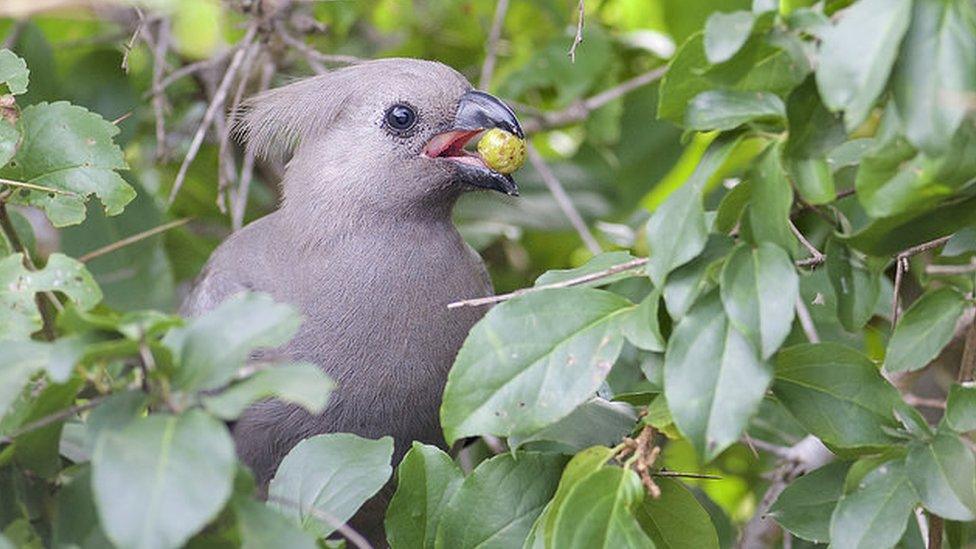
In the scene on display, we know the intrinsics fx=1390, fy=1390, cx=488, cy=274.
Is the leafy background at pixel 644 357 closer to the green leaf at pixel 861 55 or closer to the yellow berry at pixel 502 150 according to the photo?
the green leaf at pixel 861 55

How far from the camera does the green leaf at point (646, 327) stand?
1800 mm

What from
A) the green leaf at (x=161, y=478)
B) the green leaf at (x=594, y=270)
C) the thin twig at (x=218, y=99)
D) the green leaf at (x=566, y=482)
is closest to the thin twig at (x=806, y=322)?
the green leaf at (x=594, y=270)

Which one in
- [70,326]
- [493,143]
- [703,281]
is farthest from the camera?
[493,143]

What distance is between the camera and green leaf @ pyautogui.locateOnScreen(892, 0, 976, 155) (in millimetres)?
1490

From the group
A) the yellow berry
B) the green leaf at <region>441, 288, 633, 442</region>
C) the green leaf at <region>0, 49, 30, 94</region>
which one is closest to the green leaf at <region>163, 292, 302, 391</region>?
the green leaf at <region>441, 288, 633, 442</region>

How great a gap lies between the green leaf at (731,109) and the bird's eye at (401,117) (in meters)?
1.27

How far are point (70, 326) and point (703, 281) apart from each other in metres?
0.77

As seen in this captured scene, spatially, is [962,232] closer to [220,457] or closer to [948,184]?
[948,184]

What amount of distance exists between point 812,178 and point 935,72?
275mm

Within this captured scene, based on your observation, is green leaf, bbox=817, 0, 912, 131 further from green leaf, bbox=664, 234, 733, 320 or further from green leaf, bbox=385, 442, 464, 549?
green leaf, bbox=385, 442, 464, 549

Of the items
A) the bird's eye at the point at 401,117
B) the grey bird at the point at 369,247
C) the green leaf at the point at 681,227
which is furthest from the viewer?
the bird's eye at the point at 401,117

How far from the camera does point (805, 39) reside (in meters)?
1.70

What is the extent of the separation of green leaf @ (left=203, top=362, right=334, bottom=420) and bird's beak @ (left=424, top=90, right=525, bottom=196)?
1.44m

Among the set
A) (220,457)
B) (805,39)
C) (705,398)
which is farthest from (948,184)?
(220,457)
